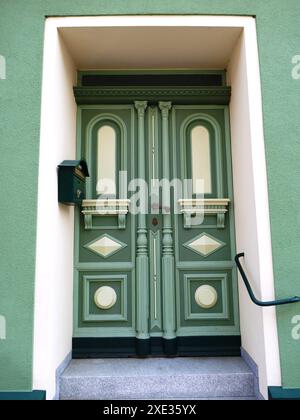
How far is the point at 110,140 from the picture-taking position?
3.48m

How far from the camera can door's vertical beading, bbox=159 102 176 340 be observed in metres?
3.22

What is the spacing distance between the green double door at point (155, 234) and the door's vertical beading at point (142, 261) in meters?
0.01

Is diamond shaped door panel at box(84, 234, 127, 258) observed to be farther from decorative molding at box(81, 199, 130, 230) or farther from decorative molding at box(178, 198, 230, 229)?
decorative molding at box(178, 198, 230, 229)

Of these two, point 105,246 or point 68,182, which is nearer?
point 68,182

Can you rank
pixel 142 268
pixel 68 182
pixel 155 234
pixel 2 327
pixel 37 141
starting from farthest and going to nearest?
pixel 155 234, pixel 142 268, pixel 68 182, pixel 37 141, pixel 2 327

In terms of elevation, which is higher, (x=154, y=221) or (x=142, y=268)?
(x=154, y=221)

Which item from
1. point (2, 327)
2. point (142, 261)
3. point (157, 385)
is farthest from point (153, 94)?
point (157, 385)

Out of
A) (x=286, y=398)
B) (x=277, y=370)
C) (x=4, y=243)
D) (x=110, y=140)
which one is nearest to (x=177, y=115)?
(x=110, y=140)

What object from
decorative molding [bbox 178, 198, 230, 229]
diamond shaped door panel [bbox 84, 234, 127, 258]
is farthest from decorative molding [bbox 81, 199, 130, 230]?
decorative molding [bbox 178, 198, 230, 229]

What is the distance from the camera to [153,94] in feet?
11.2

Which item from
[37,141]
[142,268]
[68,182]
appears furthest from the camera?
[142,268]

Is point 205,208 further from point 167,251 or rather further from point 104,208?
point 104,208

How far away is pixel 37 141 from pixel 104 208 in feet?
3.20

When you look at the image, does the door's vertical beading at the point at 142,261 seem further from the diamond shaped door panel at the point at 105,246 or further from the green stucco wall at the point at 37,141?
the green stucco wall at the point at 37,141
